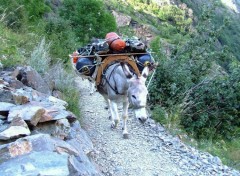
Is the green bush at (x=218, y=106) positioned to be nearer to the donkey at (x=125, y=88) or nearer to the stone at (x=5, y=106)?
the donkey at (x=125, y=88)

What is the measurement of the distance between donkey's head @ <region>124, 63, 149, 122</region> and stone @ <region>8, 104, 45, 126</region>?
206 centimetres

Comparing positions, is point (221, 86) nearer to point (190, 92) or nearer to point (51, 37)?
point (190, 92)

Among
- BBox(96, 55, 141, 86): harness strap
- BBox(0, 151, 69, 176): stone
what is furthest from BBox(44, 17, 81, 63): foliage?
BBox(0, 151, 69, 176): stone

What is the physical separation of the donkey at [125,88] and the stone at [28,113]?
82.2 inches

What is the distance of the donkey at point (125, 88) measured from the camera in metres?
6.28

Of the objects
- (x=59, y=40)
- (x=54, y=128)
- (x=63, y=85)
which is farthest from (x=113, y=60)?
(x=59, y=40)

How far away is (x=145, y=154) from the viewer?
23.0ft

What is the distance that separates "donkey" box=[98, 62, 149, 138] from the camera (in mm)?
6277

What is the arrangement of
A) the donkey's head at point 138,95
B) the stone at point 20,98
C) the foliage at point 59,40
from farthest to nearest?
the foliage at point 59,40 < the donkey's head at point 138,95 < the stone at point 20,98

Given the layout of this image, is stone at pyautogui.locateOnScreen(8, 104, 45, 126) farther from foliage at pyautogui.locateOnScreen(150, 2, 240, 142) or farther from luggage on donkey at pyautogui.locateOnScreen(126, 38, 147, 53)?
foliage at pyautogui.locateOnScreen(150, 2, 240, 142)

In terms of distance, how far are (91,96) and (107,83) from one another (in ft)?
12.1

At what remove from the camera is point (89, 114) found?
29.6 feet

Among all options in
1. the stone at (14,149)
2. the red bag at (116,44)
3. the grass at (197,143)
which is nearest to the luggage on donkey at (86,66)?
the red bag at (116,44)

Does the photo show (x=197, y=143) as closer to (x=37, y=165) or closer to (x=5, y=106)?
(x=5, y=106)
